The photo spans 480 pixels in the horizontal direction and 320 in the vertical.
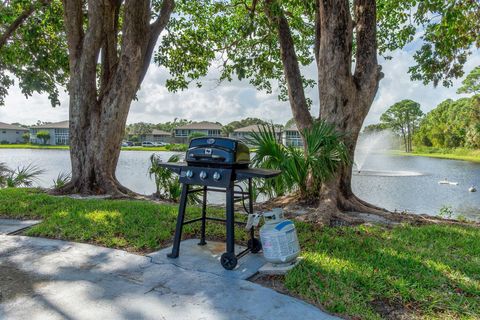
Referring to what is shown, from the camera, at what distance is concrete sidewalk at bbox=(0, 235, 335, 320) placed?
2.35 meters

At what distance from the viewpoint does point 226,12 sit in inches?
404

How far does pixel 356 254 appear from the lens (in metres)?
3.47

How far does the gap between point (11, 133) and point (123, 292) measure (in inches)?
2667

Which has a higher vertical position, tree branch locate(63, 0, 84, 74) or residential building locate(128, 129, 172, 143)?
tree branch locate(63, 0, 84, 74)

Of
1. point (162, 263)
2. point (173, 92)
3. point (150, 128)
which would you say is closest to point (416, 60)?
point (173, 92)

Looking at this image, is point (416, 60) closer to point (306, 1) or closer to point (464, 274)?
point (306, 1)

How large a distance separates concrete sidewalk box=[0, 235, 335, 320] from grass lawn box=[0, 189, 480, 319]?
1.12 feet

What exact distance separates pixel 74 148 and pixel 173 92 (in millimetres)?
3822

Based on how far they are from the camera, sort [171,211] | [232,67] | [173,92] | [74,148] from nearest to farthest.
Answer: [171,211] < [74,148] < [232,67] < [173,92]

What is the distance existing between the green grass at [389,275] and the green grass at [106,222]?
3.75ft

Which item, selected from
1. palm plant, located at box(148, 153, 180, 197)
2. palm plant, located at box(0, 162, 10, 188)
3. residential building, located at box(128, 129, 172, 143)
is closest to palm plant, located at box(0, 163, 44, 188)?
palm plant, located at box(0, 162, 10, 188)

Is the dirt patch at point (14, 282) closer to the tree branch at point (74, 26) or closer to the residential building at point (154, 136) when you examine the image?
the tree branch at point (74, 26)

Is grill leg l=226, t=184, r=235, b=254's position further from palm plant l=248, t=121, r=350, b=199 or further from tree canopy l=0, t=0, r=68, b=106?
tree canopy l=0, t=0, r=68, b=106

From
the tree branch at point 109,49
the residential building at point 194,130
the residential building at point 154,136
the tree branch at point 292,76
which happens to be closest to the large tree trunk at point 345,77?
Answer: the tree branch at point 292,76
